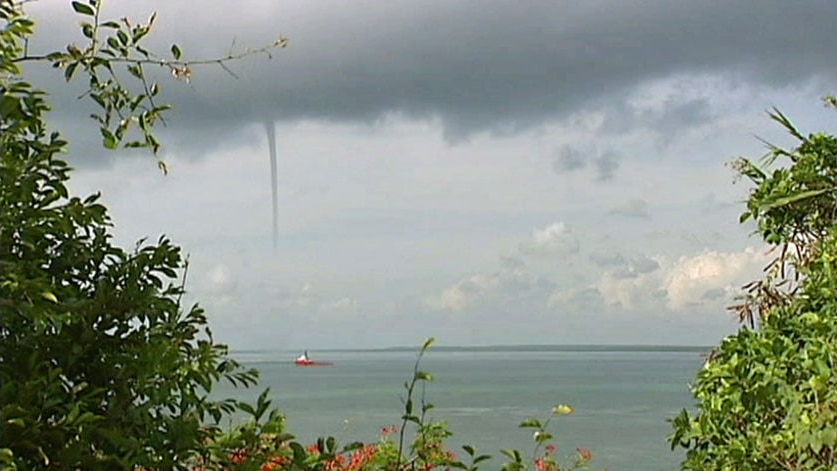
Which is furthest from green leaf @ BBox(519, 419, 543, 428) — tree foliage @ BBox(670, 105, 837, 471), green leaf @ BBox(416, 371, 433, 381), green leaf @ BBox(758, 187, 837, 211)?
green leaf @ BBox(758, 187, 837, 211)

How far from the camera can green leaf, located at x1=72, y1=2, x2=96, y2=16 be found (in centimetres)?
141

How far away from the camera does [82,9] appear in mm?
1408

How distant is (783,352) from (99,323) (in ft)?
6.01

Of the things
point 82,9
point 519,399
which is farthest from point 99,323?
point 519,399

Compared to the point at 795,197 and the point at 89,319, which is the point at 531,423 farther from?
the point at 795,197

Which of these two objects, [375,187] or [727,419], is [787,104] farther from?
[375,187]

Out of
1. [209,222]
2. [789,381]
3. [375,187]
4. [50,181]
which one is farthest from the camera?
[789,381]

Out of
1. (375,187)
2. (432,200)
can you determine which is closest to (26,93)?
(375,187)

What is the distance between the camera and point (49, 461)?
4.53 feet

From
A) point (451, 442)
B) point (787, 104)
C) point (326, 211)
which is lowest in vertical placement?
point (451, 442)

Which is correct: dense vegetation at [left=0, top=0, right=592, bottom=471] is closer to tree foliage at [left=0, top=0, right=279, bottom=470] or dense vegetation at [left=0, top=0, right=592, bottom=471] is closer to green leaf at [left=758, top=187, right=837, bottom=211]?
tree foliage at [left=0, top=0, right=279, bottom=470]

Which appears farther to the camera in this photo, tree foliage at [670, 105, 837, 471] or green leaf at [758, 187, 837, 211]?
green leaf at [758, 187, 837, 211]

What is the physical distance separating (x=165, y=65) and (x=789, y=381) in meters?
1.84

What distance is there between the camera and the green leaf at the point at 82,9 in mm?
1405
